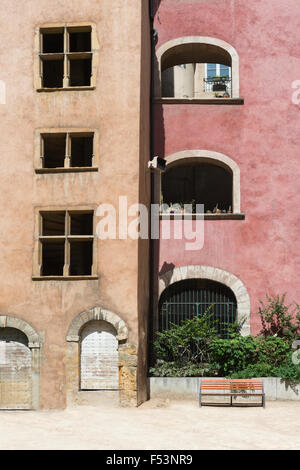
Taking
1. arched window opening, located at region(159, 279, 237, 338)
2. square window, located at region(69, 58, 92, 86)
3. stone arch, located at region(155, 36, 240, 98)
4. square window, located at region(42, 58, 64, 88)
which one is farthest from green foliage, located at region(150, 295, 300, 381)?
square window, located at region(42, 58, 64, 88)

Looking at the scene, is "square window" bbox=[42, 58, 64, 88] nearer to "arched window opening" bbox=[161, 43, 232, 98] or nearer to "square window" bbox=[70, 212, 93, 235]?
"arched window opening" bbox=[161, 43, 232, 98]

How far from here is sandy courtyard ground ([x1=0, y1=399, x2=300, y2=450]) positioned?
43.3 ft

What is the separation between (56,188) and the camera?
19.2 metres

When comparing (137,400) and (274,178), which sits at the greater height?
(274,178)

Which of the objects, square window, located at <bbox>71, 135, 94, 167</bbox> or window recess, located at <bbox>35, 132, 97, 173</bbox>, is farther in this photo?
square window, located at <bbox>71, 135, 94, 167</bbox>

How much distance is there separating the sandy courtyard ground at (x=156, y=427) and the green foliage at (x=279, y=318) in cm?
238

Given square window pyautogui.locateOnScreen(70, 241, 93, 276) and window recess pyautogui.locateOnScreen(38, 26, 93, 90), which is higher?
window recess pyautogui.locateOnScreen(38, 26, 93, 90)

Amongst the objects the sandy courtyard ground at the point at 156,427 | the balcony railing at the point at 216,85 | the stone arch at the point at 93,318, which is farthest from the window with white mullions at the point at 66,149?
the balcony railing at the point at 216,85

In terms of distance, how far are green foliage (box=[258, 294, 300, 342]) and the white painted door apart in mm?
4655

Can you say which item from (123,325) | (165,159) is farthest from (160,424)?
(165,159)

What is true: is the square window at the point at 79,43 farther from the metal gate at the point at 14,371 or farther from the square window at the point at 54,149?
the metal gate at the point at 14,371
